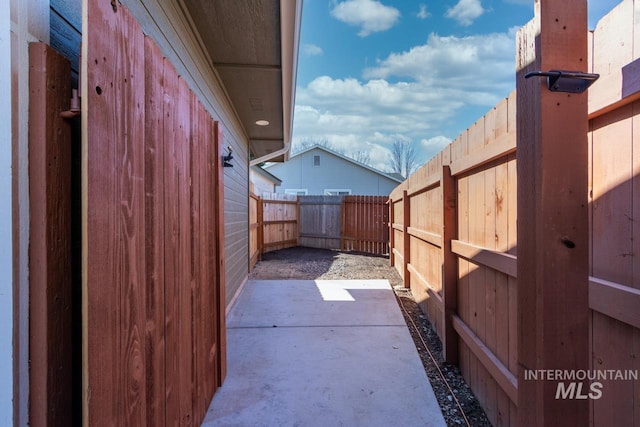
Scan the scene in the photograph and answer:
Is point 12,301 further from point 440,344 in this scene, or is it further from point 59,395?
point 440,344

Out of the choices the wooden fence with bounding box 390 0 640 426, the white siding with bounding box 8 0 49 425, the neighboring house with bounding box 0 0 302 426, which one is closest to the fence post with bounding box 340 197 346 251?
the wooden fence with bounding box 390 0 640 426

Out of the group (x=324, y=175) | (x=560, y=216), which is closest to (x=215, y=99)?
(x=560, y=216)

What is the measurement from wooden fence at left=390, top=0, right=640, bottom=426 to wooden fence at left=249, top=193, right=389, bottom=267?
193 inches

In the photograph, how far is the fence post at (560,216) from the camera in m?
0.93

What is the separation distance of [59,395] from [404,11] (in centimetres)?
945

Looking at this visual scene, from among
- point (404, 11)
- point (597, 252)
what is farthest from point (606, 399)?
point (404, 11)

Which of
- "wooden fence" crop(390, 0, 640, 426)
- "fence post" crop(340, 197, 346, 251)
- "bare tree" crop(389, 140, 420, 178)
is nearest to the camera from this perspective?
"wooden fence" crop(390, 0, 640, 426)

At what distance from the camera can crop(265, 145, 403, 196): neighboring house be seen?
16.5m

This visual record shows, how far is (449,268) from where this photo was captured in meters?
2.58

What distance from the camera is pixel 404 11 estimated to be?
780 centimetres

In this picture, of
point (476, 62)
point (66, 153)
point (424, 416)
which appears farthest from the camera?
point (476, 62)

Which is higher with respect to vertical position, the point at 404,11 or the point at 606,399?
the point at 404,11

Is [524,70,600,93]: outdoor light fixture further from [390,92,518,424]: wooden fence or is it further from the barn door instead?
the barn door

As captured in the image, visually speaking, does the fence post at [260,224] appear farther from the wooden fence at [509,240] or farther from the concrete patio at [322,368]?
the wooden fence at [509,240]
